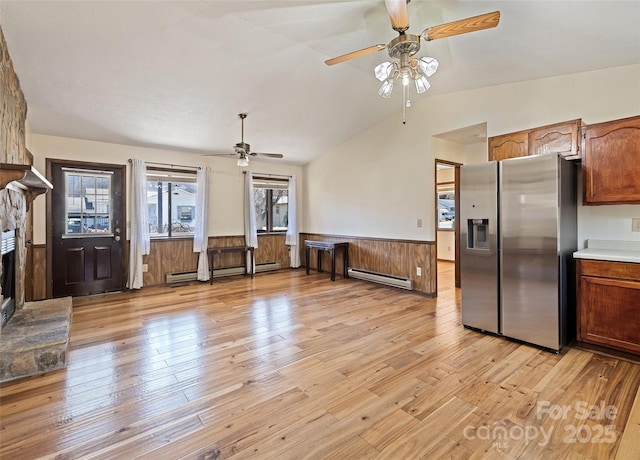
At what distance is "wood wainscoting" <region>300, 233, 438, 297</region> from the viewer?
461 centimetres

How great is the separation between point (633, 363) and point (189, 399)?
3.46 m

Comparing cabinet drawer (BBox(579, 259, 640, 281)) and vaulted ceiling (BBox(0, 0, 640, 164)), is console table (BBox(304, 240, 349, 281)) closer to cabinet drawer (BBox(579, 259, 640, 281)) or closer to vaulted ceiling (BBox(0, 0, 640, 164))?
vaulted ceiling (BBox(0, 0, 640, 164))

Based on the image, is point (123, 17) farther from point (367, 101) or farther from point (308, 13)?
point (367, 101)

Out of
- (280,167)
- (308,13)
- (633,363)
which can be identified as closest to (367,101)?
(308,13)

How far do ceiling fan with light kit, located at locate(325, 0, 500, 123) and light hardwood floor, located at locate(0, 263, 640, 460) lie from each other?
88.0 inches

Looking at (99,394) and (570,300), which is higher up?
(570,300)

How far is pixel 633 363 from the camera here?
254 centimetres

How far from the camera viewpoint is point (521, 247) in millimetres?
2926

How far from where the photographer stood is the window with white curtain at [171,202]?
5.49 meters

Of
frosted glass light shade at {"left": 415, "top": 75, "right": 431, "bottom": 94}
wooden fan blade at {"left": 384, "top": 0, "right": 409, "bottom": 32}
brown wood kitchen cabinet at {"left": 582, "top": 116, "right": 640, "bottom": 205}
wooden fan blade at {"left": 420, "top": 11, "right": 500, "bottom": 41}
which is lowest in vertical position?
brown wood kitchen cabinet at {"left": 582, "top": 116, "right": 640, "bottom": 205}

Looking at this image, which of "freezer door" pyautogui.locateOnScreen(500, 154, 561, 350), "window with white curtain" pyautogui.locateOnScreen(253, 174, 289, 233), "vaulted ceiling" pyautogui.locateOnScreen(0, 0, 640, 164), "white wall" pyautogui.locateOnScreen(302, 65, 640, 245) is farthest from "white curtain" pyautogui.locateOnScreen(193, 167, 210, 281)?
"freezer door" pyautogui.locateOnScreen(500, 154, 561, 350)

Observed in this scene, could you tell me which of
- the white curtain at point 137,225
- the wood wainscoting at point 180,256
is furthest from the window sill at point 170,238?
the white curtain at point 137,225

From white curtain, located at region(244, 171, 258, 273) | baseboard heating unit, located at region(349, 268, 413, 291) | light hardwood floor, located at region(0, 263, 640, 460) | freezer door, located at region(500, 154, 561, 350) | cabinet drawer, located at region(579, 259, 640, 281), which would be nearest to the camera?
light hardwood floor, located at region(0, 263, 640, 460)

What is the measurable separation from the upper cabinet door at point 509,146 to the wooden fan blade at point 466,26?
1.87 m
